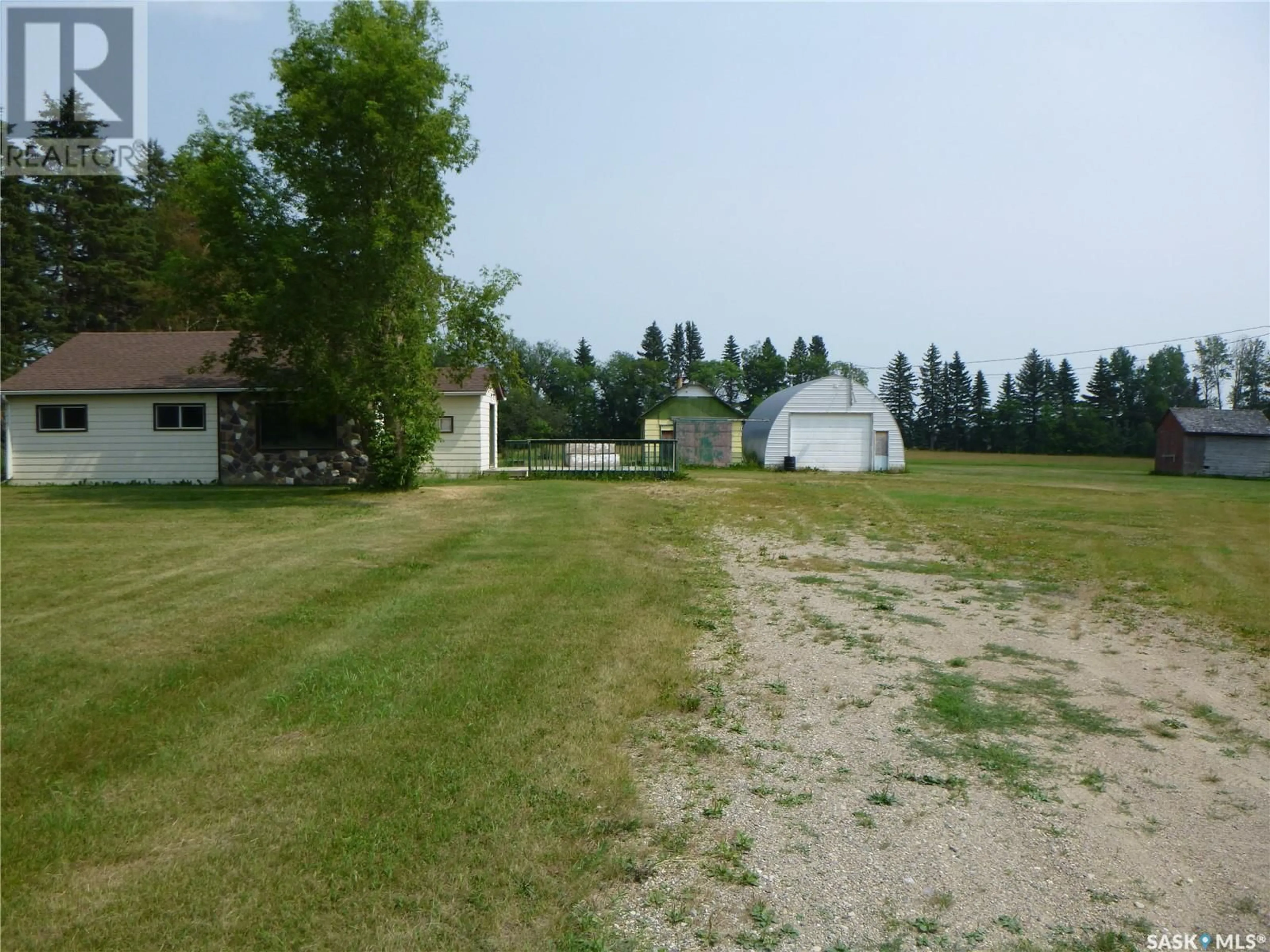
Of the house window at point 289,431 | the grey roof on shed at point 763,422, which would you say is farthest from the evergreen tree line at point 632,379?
the house window at point 289,431

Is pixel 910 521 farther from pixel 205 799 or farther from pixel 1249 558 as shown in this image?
pixel 205 799

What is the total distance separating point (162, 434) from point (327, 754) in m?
20.4

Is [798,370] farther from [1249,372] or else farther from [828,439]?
[828,439]

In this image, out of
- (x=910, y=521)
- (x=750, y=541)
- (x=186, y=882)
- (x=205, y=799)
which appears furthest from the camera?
(x=910, y=521)

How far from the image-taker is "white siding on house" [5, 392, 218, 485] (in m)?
22.5

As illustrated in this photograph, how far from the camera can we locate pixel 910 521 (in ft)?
54.6

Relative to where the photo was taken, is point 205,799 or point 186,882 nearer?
point 186,882

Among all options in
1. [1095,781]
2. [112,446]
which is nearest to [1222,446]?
[112,446]

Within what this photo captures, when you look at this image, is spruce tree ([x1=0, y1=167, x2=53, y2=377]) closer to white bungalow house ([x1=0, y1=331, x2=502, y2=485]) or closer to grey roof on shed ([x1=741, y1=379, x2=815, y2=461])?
white bungalow house ([x1=0, y1=331, x2=502, y2=485])

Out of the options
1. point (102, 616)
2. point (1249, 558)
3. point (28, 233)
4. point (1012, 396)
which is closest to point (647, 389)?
point (1012, 396)

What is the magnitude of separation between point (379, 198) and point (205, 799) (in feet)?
51.8

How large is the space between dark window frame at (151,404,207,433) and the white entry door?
2076cm

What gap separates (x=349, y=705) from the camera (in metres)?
5.65

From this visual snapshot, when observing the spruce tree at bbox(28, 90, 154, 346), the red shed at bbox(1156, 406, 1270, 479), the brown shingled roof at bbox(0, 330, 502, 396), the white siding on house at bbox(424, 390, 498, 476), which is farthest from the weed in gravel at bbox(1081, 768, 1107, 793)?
the red shed at bbox(1156, 406, 1270, 479)
